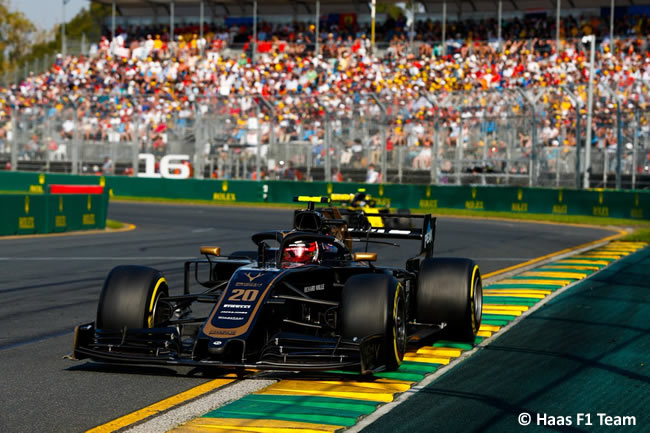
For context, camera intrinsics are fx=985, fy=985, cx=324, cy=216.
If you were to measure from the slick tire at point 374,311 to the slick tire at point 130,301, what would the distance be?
1.50 meters

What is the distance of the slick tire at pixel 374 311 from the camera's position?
6.95m

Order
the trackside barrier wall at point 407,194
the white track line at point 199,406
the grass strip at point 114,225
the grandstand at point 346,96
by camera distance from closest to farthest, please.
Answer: the white track line at point 199,406, the grass strip at point 114,225, the trackside barrier wall at point 407,194, the grandstand at point 346,96

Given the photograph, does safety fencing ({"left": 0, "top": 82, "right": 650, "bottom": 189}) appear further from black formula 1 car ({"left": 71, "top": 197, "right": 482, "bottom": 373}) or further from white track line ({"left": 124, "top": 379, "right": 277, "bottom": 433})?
white track line ({"left": 124, "top": 379, "right": 277, "bottom": 433})

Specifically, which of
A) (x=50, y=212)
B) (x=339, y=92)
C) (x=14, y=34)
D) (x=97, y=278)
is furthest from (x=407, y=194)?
(x=14, y=34)

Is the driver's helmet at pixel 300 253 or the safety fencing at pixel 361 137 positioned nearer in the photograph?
the driver's helmet at pixel 300 253

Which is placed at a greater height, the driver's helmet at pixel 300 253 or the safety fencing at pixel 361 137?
the safety fencing at pixel 361 137

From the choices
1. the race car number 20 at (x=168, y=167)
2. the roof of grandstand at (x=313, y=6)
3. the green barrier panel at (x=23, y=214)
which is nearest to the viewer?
the green barrier panel at (x=23, y=214)

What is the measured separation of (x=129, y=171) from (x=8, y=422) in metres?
31.2

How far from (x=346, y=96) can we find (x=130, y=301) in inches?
1049

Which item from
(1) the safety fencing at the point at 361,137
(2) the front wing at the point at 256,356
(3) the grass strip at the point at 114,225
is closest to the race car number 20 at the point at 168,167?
(1) the safety fencing at the point at 361,137

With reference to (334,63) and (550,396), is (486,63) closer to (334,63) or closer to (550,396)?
(334,63)

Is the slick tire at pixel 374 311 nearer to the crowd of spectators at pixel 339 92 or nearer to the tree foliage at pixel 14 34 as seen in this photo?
the crowd of spectators at pixel 339 92

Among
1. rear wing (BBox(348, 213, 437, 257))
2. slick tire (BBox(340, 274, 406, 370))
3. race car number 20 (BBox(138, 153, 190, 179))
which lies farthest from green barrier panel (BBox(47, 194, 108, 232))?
slick tire (BBox(340, 274, 406, 370))

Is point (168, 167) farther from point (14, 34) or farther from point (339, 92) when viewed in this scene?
point (14, 34)
